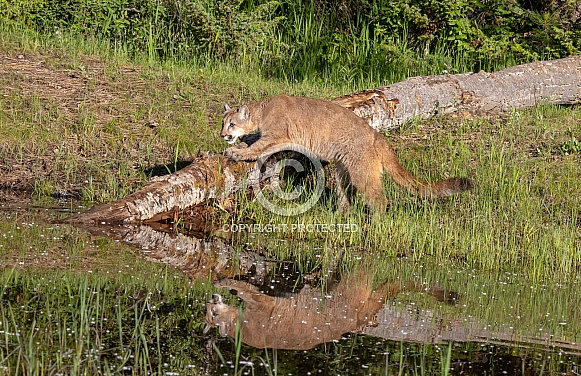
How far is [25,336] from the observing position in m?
4.58

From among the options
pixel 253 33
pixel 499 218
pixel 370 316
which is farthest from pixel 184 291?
pixel 253 33

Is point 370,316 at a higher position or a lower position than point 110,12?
lower

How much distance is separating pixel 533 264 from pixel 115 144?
542 cm

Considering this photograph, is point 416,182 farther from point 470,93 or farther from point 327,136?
point 470,93

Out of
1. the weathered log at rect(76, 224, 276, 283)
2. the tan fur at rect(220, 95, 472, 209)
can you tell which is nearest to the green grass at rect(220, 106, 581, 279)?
the tan fur at rect(220, 95, 472, 209)

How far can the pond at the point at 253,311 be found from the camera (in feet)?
14.8

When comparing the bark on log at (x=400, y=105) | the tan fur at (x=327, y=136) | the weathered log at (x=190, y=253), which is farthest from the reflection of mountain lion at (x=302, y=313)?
the tan fur at (x=327, y=136)

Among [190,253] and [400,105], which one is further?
[400,105]

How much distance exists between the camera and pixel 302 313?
5578 mm

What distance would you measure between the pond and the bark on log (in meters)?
0.35

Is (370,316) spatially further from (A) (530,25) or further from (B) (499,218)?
(A) (530,25)

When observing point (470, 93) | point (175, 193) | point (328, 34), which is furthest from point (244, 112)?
point (328, 34)

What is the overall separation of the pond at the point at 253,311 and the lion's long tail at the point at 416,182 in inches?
47.6

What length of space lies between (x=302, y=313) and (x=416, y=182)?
3.77 metres
